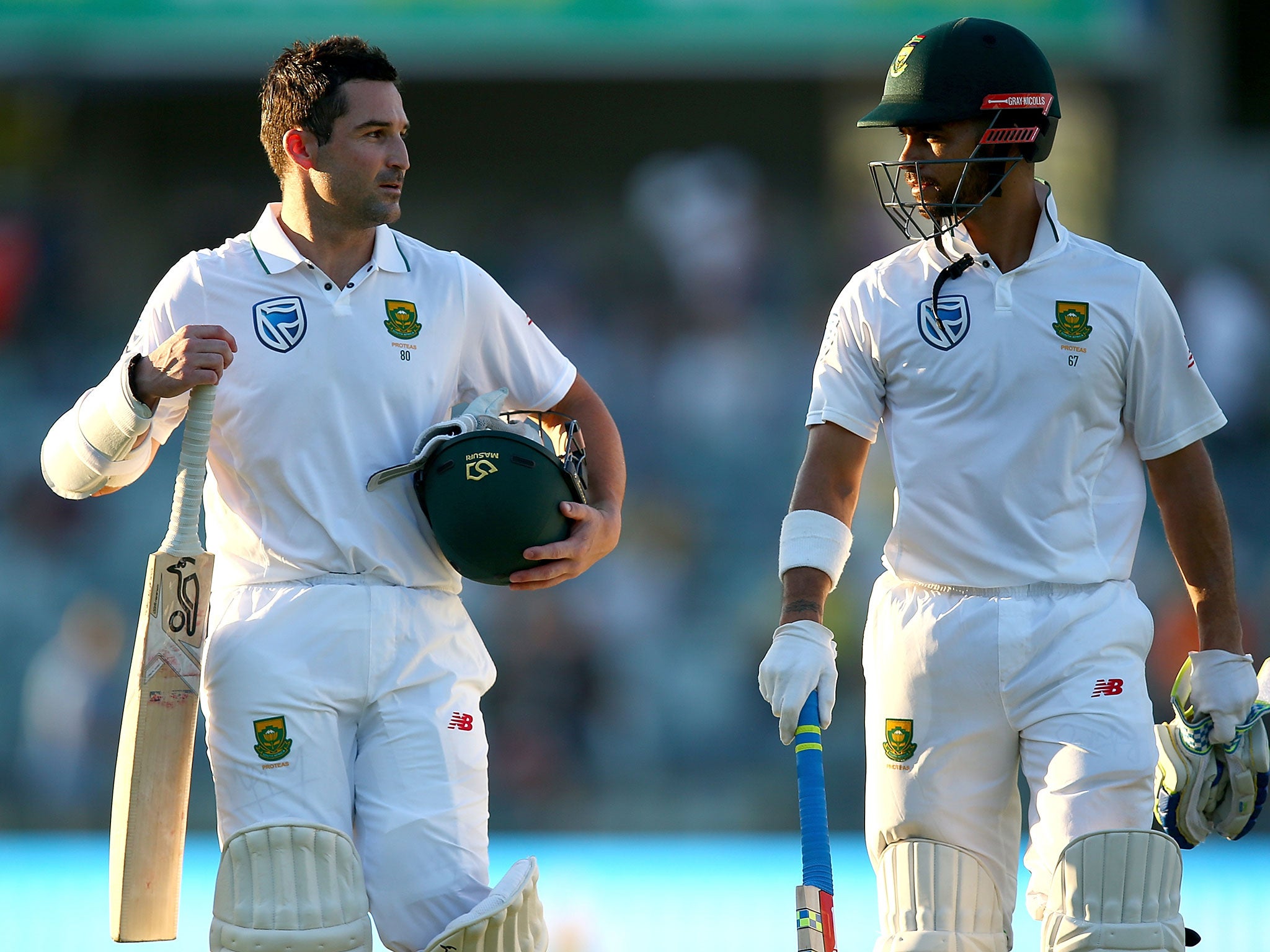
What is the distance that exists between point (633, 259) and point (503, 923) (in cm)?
921

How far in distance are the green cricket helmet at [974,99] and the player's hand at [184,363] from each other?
1324mm

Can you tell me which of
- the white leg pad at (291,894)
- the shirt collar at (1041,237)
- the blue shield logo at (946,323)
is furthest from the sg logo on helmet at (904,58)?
the white leg pad at (291,894)

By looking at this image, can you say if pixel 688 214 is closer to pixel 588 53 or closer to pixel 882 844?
pixel 588 53

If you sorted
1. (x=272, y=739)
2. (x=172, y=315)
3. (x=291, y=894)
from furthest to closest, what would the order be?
(x=172, y=315)
(x=272, y=739)
(x=291, y=894)

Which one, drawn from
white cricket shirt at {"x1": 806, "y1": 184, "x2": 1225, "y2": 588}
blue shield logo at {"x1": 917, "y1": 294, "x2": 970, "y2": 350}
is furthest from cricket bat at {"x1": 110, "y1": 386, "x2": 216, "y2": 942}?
blue shield logo at {"x1": 917, "y1": 294, "x2": 970, "y2": 350}

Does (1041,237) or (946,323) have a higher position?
(1041,237)

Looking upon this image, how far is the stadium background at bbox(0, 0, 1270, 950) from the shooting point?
8867mm

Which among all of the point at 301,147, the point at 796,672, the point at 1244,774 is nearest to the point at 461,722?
the point at 796,672

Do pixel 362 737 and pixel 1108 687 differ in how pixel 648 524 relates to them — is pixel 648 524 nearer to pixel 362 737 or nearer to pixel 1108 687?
pixel 362 737

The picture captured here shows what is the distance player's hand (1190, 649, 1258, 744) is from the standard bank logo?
6.31 ft

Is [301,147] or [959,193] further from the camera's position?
[301,147]

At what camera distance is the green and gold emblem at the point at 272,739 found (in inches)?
126

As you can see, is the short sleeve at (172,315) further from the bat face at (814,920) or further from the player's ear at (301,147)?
the bat face at (814,920)

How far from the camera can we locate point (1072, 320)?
3.21 m
